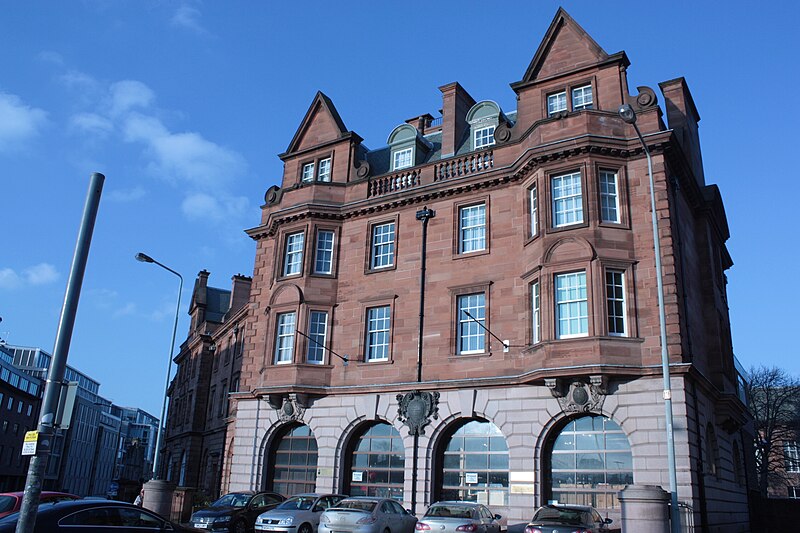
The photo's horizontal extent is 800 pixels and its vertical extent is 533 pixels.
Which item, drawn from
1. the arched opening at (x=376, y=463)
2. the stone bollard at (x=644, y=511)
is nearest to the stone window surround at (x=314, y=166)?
the arched opening at (x=376, y=463)

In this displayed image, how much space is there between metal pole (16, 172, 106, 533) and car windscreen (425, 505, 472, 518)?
11549mm

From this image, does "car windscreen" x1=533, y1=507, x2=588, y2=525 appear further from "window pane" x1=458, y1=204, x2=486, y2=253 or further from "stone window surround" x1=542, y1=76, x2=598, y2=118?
"stone window surround" x1=542, y1=76, x2=598, y2=118

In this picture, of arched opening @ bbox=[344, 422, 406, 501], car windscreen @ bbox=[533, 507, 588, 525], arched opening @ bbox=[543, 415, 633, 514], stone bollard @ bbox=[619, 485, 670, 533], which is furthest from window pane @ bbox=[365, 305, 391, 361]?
stone bollard @ bbox=[619, 485, 670, 533]

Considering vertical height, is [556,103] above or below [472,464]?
above

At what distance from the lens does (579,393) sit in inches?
902

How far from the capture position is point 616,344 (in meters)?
22.5

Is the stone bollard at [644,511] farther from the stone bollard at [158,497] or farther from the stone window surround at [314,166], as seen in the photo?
the stone window surround at [314,166]

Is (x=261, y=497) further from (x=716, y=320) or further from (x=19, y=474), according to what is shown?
(x=19, y=474)

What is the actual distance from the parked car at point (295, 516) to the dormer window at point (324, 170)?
16436 millimetres

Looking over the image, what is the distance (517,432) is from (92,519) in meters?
14.7

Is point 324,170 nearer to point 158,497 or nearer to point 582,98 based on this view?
point 582,98

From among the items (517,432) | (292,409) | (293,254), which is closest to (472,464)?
(517,432)

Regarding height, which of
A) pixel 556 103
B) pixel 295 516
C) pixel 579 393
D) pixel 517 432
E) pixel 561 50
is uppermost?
pixel 561 50

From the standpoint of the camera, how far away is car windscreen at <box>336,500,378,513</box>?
19.7 meters
